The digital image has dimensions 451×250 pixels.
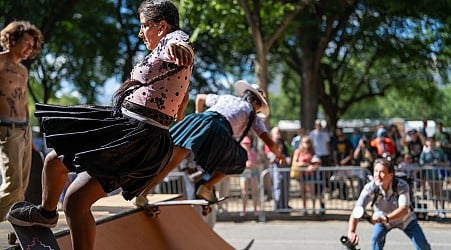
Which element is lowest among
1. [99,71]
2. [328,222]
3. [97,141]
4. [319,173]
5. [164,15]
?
[328,222]

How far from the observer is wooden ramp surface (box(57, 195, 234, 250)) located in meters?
4.57

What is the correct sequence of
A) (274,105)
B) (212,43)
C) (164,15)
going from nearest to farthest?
1. (164,15)
2. (212,43)
3. (274,105)

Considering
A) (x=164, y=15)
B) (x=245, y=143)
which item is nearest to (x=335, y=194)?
(x=245, y=143)

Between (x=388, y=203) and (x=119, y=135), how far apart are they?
3571 millimetres

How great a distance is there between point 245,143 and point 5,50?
6410 millimetres

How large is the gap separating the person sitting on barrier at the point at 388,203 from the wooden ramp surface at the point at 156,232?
144cm

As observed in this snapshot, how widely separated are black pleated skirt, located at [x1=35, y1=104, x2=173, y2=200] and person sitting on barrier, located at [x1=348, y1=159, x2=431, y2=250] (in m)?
3.05

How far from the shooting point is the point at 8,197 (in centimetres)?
553

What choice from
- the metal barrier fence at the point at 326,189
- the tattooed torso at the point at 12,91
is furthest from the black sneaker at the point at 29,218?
the metal barrier fence at the point at 326,189

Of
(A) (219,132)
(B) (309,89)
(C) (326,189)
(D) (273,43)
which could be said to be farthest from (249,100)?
(D) (273,43)

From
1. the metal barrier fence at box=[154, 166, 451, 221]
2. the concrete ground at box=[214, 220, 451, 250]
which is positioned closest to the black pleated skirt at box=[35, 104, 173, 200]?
the concrete ground at box=[214, 220, 451, 250]

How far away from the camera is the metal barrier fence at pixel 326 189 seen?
11.2m

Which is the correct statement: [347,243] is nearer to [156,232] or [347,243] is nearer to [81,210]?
[156,232]

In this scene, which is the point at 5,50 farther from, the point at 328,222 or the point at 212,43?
the point at 212,43
